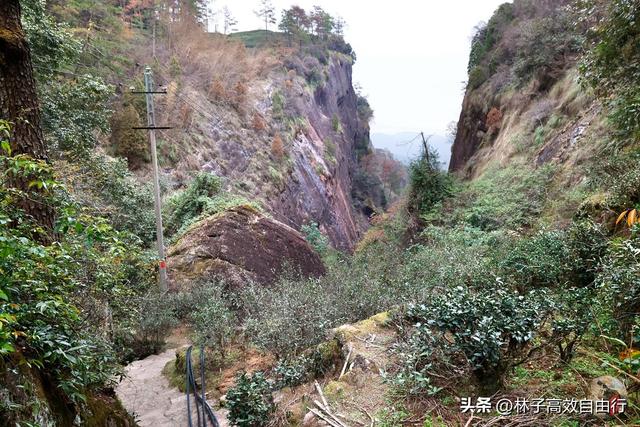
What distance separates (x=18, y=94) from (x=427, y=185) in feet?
47.1

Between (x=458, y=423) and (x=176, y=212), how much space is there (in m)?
15.2

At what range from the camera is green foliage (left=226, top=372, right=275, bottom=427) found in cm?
405

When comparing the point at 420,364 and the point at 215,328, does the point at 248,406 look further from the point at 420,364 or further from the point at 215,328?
the point at 215,328

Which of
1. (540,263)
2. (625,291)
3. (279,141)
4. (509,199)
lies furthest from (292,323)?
(279,141)

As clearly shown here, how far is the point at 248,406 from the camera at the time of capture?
13.5 ft

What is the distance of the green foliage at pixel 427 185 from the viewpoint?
52.5 ft

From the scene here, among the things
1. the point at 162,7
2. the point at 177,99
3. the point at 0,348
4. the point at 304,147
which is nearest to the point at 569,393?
the point at 0,348

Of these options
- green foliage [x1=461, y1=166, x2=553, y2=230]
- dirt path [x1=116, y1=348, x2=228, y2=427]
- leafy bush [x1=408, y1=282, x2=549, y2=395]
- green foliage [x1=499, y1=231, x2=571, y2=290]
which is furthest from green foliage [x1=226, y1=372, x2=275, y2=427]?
green foliage [x1=461, y1=166, x2=553, y2=230]

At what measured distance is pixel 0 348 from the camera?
1.81 metres

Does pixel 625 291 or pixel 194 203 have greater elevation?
pixel 625 291

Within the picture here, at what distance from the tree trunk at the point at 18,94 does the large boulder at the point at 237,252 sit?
753 centimetres

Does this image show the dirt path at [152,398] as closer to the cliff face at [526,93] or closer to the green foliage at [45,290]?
the green foliage at [45,290]

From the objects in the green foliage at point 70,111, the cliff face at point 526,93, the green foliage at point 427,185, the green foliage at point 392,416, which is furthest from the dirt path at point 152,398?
the cliff face at point 526,93

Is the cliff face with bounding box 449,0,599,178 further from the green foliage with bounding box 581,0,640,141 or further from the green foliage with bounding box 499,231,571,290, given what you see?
the green foliage with bounding box 499,231,571,290
